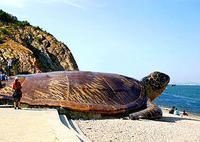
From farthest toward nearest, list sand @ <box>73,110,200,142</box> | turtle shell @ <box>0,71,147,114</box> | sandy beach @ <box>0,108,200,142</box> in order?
1. turtle shell @ <box>0,71,147,114</box>
2. sand @ <box>73,110,200,142</box>
3. sandy beach @ <box>0,108,200,142</box>

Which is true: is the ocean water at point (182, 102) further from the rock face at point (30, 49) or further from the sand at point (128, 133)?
the sand at point (128, 133)

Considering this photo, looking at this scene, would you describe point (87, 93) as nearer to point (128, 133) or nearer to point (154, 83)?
point (128, 133)

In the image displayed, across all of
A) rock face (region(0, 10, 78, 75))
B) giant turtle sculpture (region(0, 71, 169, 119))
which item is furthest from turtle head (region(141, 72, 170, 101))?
rock face (region(0, 10, 78, 75))

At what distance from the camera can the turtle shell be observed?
815cm

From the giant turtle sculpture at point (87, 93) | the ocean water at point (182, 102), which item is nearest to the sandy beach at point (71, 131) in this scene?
the giant turtle sculpture at point (87, 93)

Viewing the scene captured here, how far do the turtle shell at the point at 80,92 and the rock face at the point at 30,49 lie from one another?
15616mm

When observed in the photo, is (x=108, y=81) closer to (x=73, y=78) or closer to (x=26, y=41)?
(x=73, y=78)

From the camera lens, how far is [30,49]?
106 ft

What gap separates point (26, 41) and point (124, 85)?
27380 millimetres

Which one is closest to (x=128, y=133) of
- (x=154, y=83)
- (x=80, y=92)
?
(x=80, y=92)

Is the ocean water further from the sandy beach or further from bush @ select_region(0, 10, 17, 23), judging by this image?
bush @ select_region(0, 10, 17, 23)

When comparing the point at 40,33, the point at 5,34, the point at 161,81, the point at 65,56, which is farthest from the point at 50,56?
the point at 161,81

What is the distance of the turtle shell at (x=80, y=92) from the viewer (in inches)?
321

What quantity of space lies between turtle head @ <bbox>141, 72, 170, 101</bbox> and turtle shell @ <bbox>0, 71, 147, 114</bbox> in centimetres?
178
